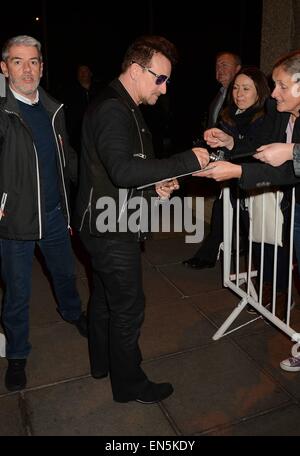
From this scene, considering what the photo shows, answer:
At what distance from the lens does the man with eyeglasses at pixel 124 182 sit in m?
2.18

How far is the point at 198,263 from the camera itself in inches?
198

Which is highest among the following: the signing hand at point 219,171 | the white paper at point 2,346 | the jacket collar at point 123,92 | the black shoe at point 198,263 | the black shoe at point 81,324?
the jacket collar at point 123,92

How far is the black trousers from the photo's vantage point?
246cm

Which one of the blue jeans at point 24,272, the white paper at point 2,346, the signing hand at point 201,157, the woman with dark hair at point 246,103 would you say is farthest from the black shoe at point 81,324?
the woman with dark hair at point 246,103

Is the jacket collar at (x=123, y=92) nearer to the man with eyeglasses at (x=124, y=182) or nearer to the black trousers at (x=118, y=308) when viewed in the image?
the man with eyeglasses at (x=124, y=182)

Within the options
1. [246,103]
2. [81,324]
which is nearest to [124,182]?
[81,324]

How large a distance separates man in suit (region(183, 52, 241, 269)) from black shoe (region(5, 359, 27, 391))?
2456 millimetres

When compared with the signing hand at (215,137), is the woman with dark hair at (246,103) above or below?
above

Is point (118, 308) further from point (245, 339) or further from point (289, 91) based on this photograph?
point (289, 91)

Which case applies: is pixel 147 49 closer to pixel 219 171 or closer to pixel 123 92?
pixel 123 92

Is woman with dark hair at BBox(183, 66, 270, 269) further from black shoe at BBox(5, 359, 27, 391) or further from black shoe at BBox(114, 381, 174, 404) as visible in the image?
black shoe at BBox(5, 359, 27, 391)

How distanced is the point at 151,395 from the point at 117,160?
1.62 metres

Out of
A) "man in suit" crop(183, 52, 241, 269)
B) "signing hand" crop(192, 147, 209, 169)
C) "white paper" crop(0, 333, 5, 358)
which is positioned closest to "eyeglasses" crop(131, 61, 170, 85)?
"signing hand" crop(192, 147, 209, 169)

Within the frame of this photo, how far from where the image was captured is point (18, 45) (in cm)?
285
